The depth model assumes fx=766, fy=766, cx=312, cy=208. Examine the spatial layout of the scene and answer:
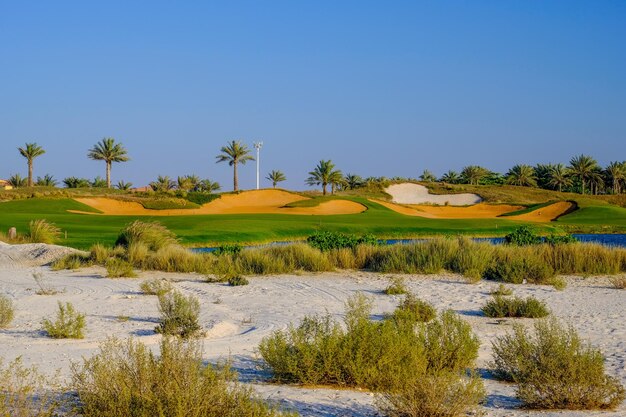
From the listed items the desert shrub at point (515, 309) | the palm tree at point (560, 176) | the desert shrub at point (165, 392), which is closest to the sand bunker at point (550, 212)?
the palm tree at point (560, 176)

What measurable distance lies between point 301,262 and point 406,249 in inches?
143

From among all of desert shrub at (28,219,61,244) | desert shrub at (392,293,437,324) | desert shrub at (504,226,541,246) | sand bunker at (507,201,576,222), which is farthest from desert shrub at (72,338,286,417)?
sand bunker at (507,201,576,222)

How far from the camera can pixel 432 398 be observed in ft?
23.7

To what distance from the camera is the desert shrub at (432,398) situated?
23.7 ft

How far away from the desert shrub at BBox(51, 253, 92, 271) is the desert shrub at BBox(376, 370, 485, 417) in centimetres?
1860

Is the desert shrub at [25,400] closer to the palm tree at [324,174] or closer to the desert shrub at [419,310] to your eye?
the desert shrub at [419,310]

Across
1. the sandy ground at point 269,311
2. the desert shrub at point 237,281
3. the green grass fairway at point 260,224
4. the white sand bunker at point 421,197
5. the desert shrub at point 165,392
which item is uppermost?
the white sand bunker at point 421,197

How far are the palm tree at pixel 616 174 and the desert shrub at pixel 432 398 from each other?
111 m

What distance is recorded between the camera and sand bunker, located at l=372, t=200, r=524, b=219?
8381cm

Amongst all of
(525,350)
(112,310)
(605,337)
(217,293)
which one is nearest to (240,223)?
(217,293)

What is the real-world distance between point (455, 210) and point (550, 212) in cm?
1181

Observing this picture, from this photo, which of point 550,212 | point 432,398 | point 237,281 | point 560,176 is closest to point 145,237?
point 237,281

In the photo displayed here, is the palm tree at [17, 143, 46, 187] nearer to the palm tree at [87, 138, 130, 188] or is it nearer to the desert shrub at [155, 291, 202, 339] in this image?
the palm tree at [87, 138, 130, 188]

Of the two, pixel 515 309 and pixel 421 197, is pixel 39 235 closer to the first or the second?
pixel 515 309
